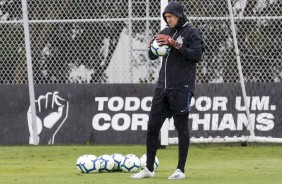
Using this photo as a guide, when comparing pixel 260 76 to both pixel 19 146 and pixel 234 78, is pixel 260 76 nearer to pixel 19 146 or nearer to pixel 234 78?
pixel 234 78

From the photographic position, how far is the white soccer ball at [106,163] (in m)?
11.0

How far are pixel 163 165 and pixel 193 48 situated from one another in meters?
2.85

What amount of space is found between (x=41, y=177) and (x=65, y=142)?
7602 mm

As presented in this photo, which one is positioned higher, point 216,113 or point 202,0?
point 202,0

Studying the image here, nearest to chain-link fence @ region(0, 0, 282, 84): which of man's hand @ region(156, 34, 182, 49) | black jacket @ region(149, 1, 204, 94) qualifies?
black jacket @ region(149, 1, 204, 94)

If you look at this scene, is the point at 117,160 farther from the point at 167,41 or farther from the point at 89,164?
the point at 167,41

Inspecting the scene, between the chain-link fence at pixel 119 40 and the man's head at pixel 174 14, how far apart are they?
24.0 feet

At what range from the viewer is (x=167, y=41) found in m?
10.2

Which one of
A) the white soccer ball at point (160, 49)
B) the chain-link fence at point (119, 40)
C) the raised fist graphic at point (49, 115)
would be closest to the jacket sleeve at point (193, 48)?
the white soccer ball at point (160, 49)

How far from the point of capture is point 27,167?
12500 millimetres

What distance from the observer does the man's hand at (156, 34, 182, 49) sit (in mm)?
10242

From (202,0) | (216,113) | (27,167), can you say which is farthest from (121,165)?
(202,0)

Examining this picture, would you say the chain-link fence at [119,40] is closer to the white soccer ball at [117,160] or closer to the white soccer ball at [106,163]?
the white soccer ball at [117,160]

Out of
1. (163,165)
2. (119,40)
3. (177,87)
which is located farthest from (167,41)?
(119,40)
